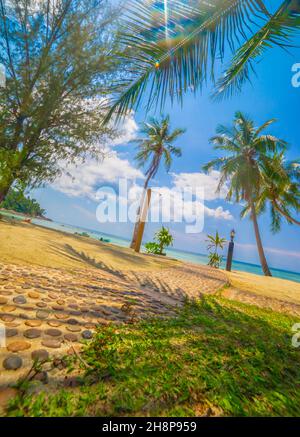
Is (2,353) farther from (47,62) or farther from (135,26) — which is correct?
(47,62)

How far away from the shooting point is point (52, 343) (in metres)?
1.69

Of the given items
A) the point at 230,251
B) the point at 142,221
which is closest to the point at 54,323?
the point at 142,221

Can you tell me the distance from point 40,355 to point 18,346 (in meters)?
0.20

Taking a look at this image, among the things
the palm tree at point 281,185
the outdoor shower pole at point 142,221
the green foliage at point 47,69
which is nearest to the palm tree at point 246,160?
the palm tree at point 281,185

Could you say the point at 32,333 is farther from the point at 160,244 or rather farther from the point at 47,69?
the point at 160,244

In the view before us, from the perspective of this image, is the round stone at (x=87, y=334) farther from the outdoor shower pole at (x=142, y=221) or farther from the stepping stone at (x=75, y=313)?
the outdoor shower pole at (x=142, y=221)

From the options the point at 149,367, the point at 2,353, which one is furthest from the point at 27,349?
the point at 149,367

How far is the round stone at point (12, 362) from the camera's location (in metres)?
1.34

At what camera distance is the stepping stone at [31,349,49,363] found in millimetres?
1471

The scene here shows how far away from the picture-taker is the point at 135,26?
2613mm

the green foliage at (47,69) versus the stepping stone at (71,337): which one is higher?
the green foliage at (47,69)

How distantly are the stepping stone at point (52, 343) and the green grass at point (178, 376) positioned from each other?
0.84 feet

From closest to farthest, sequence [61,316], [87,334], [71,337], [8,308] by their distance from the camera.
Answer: [71,337] → [87,334] → [8,308] → [61,316]
